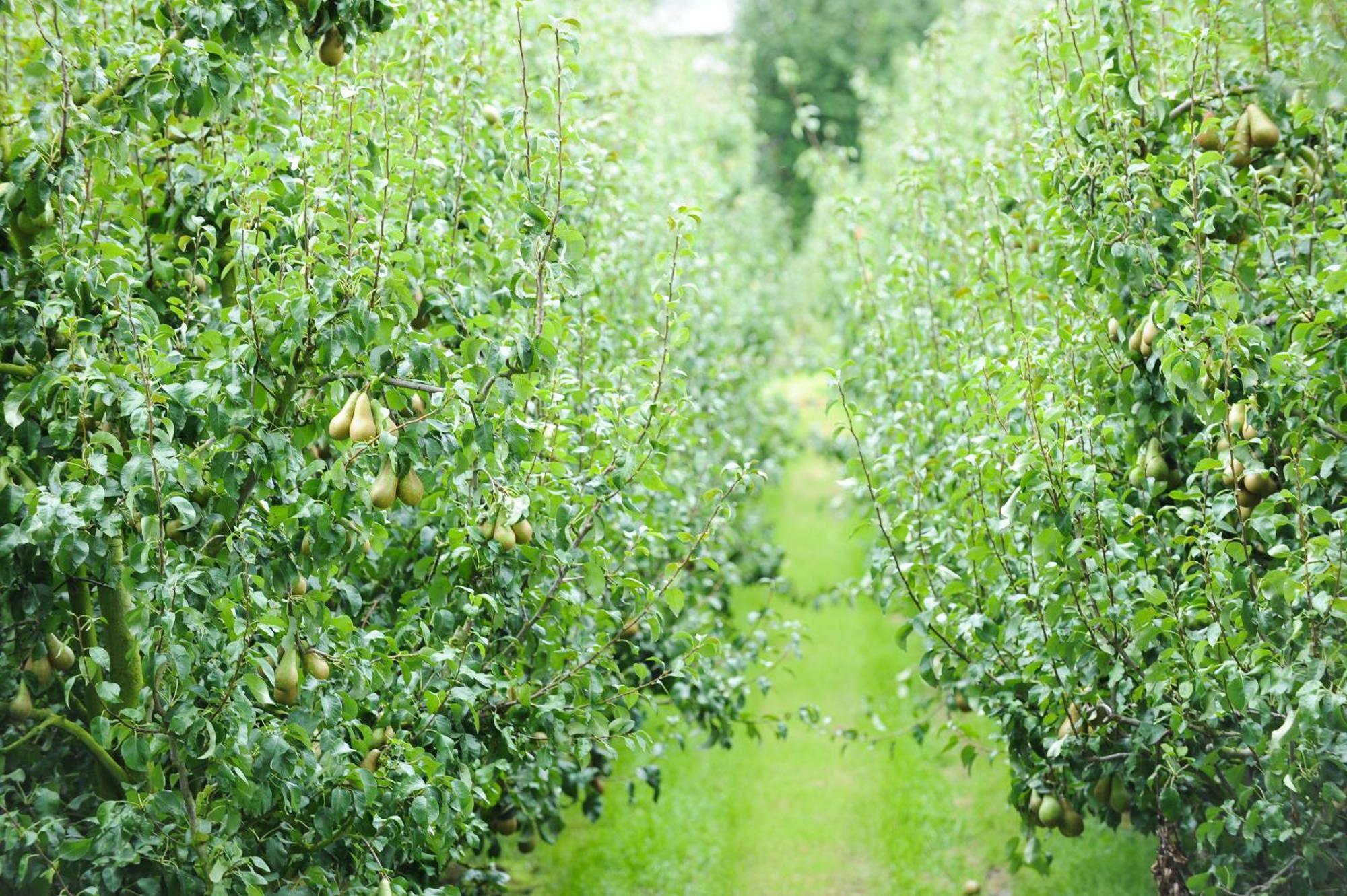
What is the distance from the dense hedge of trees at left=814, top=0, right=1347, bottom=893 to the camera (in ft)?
12.6

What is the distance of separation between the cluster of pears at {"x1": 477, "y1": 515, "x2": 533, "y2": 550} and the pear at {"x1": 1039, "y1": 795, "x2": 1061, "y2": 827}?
2.27 meters

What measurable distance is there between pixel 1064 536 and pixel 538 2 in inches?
297

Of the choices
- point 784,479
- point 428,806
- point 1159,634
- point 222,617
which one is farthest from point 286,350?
point 784,479

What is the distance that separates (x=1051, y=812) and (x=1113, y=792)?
0.26 metres

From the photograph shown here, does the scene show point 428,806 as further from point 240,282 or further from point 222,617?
point 240,282

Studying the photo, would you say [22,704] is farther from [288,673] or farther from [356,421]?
[356,421]

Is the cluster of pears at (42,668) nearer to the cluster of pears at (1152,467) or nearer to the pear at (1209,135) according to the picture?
the cluster of pears at (1152,467)

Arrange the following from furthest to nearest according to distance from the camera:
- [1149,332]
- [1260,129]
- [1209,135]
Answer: [1209,135], [1260,129], [1149,332]

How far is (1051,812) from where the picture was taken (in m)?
4.79

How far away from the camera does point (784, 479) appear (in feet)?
58.7

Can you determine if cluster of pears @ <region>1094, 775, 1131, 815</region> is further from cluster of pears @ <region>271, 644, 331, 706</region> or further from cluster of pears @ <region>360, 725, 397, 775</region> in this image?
cluster of pears @ <region>271, 644, 331, 706</region>

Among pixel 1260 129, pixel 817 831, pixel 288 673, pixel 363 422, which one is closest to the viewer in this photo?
pixel 363 422

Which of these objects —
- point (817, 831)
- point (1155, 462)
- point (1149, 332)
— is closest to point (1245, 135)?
point (1149, 332)

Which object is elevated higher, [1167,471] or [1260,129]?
[1260,129]
